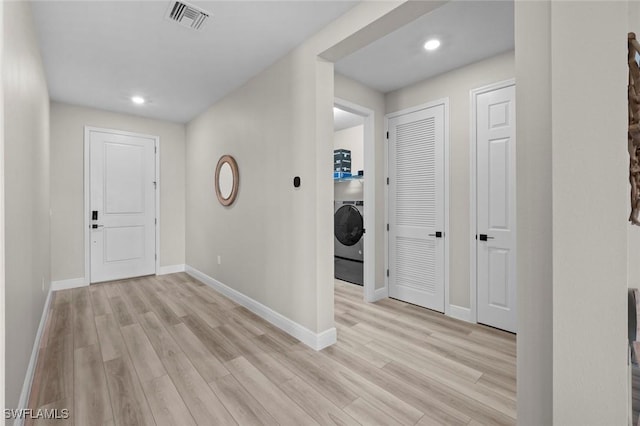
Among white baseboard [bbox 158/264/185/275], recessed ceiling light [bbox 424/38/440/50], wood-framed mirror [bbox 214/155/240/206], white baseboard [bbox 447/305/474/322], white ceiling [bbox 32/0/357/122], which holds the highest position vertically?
white ceiling [bbox 32/0/357/122]

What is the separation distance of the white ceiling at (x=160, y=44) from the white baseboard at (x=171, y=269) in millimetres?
2595

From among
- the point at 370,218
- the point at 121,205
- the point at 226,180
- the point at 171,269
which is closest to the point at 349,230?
the point at 370,218

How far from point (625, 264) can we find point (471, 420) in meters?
1.19

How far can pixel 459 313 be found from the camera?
2898 mm

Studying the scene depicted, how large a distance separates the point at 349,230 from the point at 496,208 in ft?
7.68

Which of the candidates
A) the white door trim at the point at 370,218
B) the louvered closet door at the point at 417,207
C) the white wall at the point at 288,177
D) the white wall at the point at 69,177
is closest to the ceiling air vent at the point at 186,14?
the white wall at the point at 288,177

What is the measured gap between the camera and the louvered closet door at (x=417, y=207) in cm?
307

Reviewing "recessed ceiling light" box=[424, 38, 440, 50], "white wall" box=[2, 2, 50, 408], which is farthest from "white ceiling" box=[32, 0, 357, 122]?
"recessed ceiling light" box=[424, 38, 440, 50]

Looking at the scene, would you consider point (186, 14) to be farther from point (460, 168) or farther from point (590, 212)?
point (460, 168)

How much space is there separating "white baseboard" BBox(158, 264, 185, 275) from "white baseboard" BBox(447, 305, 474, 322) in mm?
4142

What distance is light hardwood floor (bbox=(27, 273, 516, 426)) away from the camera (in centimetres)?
160

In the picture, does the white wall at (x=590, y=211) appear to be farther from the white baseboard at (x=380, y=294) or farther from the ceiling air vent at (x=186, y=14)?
the white baseboard at (x=380, y=294)

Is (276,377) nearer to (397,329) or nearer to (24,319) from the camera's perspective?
(397,329)

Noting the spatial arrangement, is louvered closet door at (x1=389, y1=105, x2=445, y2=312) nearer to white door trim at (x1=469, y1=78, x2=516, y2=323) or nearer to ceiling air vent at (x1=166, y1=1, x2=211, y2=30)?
white door trim at (x1=469, y1=78, x2=516, y2=323)
